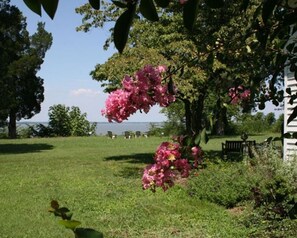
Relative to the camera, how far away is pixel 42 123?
1405 inches

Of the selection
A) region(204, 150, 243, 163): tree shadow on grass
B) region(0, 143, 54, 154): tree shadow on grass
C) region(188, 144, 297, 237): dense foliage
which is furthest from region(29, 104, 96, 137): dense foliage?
region(188, 144, 297, 237): dense foliage

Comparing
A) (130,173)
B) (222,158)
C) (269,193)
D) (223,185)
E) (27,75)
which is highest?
(27,75)

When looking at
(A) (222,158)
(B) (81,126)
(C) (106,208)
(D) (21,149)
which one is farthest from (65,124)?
(C) (106,208)

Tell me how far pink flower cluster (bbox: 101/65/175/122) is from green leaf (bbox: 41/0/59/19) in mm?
1032

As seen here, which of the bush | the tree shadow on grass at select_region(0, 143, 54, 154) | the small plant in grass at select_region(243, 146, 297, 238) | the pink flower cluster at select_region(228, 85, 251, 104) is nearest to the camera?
the pink flower cluster at select_region(228, 85, 251, 104)

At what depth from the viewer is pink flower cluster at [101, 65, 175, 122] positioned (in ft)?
Answer: 5.49

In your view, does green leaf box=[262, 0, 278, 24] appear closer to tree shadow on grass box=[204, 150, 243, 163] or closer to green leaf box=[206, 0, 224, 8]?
green leaf box=[206, 0, 224, 8]

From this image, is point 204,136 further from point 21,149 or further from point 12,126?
point 12,126

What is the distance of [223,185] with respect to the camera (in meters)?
7.45

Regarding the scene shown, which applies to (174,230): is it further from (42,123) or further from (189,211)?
(42,123)

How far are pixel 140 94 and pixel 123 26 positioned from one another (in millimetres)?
1002

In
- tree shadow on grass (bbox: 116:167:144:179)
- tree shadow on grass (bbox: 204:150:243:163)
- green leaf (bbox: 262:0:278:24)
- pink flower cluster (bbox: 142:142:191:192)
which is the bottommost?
tree shadow on grass (bbox: 116:167:144:179)

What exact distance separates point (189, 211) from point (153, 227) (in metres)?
1.05

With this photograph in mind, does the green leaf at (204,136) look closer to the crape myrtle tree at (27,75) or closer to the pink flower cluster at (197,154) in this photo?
the pink flower cluster at (197,154)
